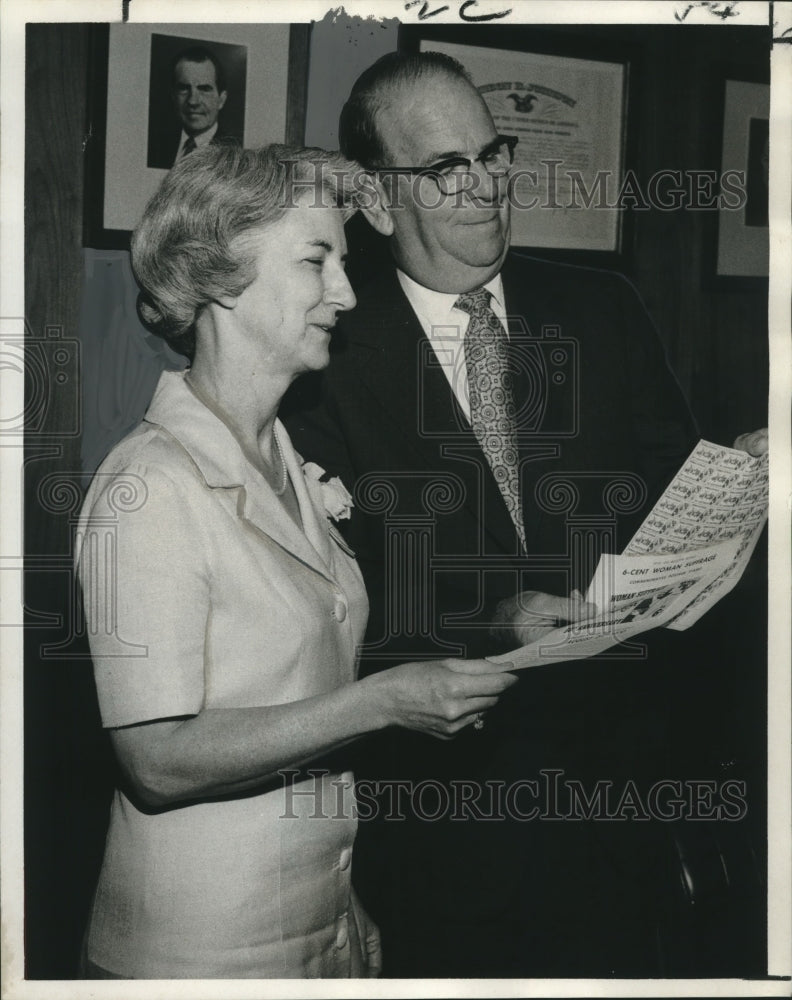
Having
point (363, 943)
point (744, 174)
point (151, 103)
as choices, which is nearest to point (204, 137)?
point (151, 103)

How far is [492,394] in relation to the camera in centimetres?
202

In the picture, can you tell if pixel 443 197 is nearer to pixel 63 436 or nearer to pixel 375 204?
pixel 375 204

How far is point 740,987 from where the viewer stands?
2.11 metres

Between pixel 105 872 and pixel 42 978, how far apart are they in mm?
275

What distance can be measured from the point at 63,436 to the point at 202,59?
0.75 metres

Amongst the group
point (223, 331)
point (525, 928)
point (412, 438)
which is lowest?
point (525, 928)

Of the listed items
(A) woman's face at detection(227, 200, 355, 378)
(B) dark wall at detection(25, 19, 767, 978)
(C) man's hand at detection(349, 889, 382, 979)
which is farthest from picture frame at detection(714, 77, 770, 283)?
(C) man's hand at detection(349, 889, 382, 979)

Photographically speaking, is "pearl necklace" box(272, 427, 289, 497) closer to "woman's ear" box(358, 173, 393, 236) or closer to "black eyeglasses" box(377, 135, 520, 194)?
"woman's ear" box(358, 173, 393, 236)

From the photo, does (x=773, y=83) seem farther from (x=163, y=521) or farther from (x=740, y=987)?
(x=740, y=987)

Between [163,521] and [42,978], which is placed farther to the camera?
[42,978]

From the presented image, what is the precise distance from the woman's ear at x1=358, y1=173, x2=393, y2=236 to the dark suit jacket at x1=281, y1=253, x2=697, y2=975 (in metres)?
0.10

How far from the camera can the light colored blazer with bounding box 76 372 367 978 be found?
6.01ft

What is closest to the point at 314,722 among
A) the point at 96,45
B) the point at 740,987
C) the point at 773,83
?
the point at 740,987

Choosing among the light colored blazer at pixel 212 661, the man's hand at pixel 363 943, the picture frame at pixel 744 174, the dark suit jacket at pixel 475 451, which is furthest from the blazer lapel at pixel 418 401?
the man's hand at pixel 363 943
